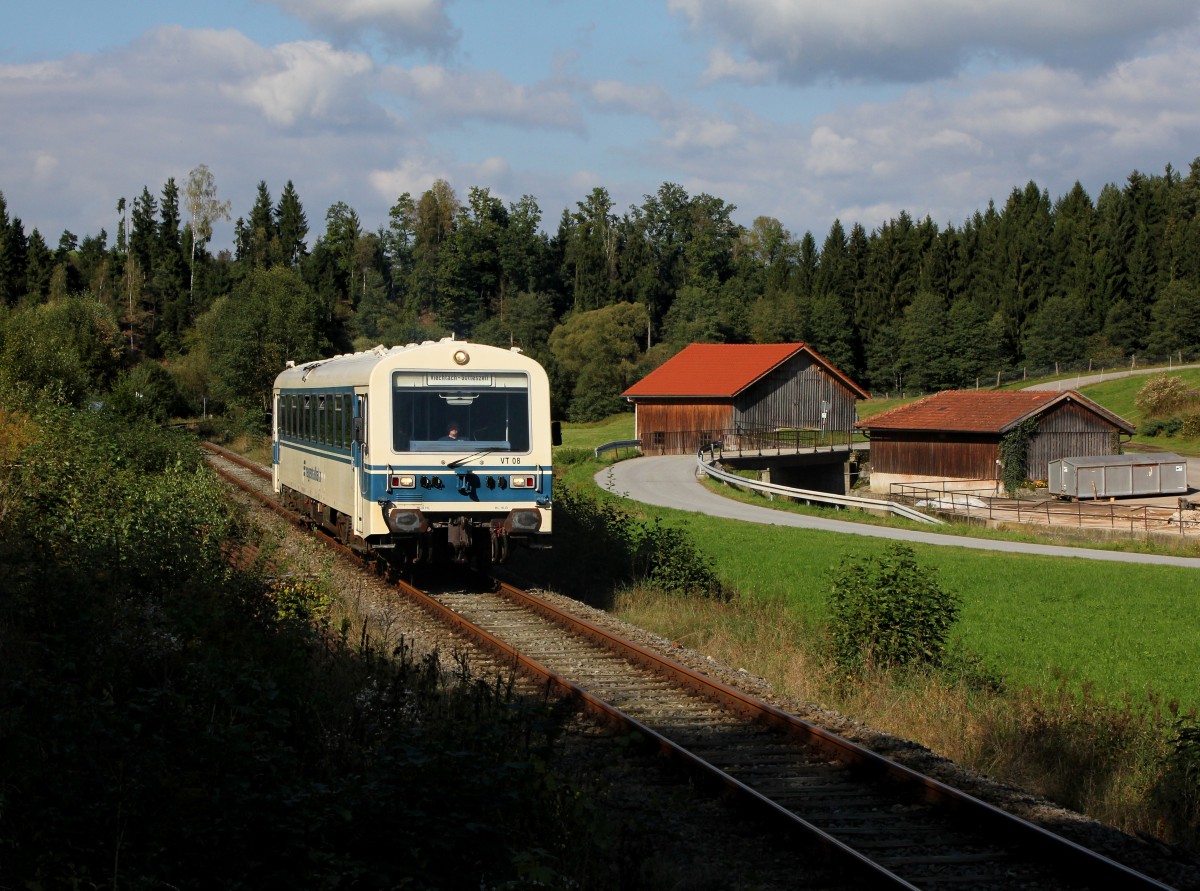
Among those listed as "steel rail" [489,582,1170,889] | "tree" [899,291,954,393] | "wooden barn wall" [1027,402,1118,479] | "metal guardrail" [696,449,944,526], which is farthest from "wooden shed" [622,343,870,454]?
"steel rail" [489,582,1170,889]

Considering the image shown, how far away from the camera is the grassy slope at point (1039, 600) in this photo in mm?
16812

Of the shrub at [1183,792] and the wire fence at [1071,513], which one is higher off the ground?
the shrub at [1183,792]

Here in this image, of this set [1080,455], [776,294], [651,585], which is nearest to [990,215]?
[776,294]

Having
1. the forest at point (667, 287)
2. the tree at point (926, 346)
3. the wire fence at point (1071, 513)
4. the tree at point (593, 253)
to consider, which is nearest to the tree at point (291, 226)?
the forest at point (667, 287)

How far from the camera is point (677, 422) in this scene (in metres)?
65.2

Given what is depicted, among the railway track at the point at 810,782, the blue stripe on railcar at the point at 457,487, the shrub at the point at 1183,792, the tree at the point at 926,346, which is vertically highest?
the tree at the point at 926,346

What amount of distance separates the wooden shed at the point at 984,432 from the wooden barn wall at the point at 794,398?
11.1 metres

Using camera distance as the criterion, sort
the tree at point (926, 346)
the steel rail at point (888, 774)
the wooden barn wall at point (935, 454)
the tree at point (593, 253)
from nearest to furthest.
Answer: the steel rail at point (888, 774) < the wooden barn wall at point (935, 454) < the tree at point (926, 346) < the tree at point (593, 253)

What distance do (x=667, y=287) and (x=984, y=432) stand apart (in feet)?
260

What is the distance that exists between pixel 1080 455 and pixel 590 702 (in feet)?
155

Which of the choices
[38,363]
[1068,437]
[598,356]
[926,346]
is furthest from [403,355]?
[926,346]

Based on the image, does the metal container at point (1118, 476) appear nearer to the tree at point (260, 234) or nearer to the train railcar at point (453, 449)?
the train railcar at point (453, 449)

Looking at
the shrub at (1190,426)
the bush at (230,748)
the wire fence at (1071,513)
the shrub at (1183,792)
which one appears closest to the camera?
the bush at (230,748)

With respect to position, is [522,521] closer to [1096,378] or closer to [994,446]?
[994,446]
